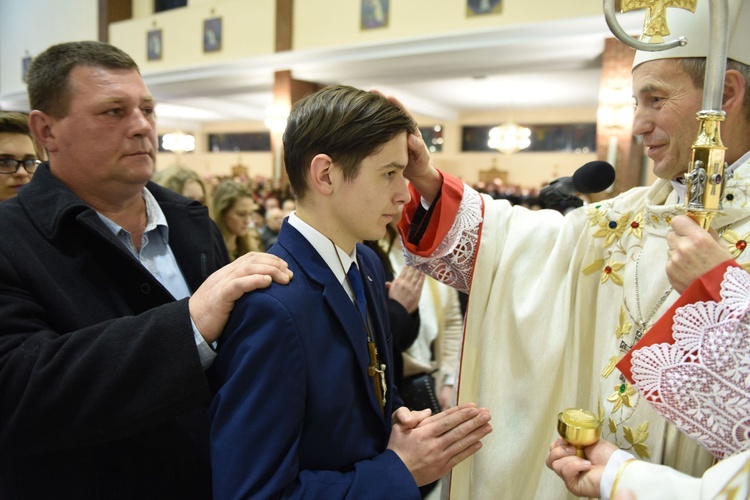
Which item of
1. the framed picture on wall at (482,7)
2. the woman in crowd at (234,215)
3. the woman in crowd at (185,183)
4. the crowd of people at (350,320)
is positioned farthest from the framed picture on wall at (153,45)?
the crowd of people at (350,320)

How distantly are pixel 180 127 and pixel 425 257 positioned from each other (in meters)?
22.4

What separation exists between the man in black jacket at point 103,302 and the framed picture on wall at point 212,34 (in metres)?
9.86

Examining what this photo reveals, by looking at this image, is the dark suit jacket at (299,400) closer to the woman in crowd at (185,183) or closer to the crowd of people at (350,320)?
the crowd of people at (350,320)

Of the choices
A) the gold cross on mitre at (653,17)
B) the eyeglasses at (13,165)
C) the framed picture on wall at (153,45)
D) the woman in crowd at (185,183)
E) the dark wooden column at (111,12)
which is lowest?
the woman in crowd at (185,183)

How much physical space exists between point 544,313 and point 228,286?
90 cm

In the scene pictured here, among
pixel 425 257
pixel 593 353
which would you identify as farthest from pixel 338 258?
pixel 593 353

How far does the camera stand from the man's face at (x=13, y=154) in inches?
87.7

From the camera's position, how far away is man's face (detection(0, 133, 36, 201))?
2.23m

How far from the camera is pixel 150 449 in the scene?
1.40m

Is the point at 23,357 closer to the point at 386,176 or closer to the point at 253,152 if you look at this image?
the point at 386,176

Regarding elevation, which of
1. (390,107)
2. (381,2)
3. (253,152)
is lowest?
(253,152)

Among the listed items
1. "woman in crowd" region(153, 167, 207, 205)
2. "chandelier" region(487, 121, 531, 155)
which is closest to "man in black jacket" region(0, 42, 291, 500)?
"woman in crowd" region(153, 167, 207, 205)

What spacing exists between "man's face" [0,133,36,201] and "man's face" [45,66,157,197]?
2.72 ft

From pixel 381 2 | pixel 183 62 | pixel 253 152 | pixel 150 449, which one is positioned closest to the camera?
pixel 150 449
